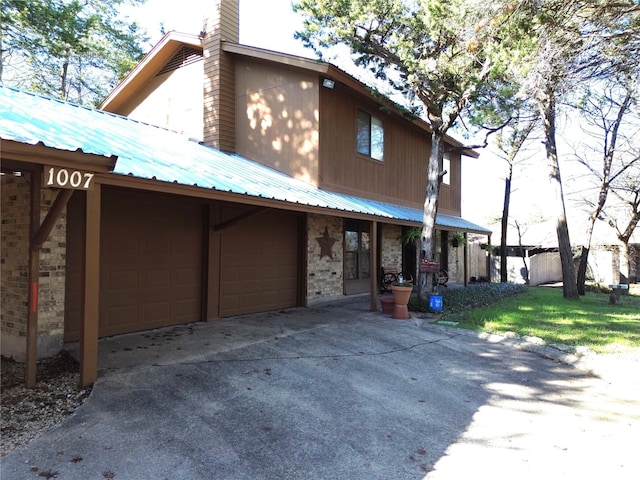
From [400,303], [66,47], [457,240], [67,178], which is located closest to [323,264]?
[400,303]

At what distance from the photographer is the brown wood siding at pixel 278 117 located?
10.5m

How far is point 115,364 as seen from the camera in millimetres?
5219

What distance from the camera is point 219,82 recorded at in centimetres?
1132

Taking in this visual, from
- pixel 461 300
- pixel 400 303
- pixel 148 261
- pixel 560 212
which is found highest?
pixel 560 212

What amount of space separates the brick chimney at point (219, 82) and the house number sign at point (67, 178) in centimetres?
739

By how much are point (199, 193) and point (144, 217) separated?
A: 76.8 inches

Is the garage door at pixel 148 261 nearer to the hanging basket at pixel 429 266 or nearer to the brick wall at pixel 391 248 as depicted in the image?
the hanging basket at pixel 429 266

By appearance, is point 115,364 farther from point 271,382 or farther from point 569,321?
point 569,321

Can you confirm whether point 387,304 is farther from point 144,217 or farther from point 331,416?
point 331,416

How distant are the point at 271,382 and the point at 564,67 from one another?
21.9 ft

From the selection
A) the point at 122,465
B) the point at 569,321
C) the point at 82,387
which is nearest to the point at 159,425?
the point at 122,465

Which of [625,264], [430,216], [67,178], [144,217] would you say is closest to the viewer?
[67,178]

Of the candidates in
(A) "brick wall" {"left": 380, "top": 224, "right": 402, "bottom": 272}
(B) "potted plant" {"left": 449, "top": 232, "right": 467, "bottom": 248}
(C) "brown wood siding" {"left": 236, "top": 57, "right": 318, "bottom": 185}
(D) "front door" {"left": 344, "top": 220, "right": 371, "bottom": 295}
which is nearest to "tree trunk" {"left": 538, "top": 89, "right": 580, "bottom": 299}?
(B) "potted plant" {"left": 449, "top": 232, "right": 467, "bottom": 248}

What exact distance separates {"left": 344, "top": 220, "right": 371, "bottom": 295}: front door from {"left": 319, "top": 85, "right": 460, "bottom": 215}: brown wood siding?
3.41ft
